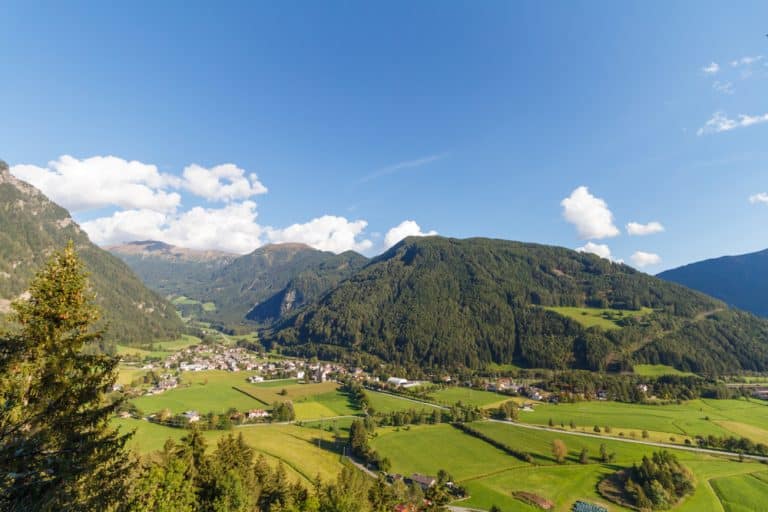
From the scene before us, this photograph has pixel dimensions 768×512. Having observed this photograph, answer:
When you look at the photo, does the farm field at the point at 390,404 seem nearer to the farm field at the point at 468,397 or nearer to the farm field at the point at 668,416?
the farm field at the point at 468,397

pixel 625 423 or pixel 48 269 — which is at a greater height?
pixel 48 269

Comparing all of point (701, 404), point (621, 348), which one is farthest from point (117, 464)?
point (621, 348)

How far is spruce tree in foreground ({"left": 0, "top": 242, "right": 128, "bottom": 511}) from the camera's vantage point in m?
10.2

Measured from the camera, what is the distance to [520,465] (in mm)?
65750

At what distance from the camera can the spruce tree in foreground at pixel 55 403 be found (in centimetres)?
1019

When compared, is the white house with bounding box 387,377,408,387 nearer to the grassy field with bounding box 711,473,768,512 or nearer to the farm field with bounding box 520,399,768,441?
the farm field with bounding box 520,399,768,441

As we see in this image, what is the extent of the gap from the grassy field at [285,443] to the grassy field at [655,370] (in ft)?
452

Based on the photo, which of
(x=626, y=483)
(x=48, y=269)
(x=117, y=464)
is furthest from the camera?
(x=626, y=483)

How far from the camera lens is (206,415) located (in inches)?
3450

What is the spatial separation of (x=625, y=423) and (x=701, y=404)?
40.5 m

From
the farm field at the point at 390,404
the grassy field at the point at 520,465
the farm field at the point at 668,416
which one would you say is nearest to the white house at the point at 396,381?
the farm field at the point at 390,404

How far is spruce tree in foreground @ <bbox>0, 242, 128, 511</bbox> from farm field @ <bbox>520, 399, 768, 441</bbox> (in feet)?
330

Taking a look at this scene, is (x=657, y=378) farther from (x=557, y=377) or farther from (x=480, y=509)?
(x=480, y=509)

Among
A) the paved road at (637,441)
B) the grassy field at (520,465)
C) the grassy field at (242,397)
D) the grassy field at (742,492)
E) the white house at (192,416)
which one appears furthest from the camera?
the grassy field at (242,397)
